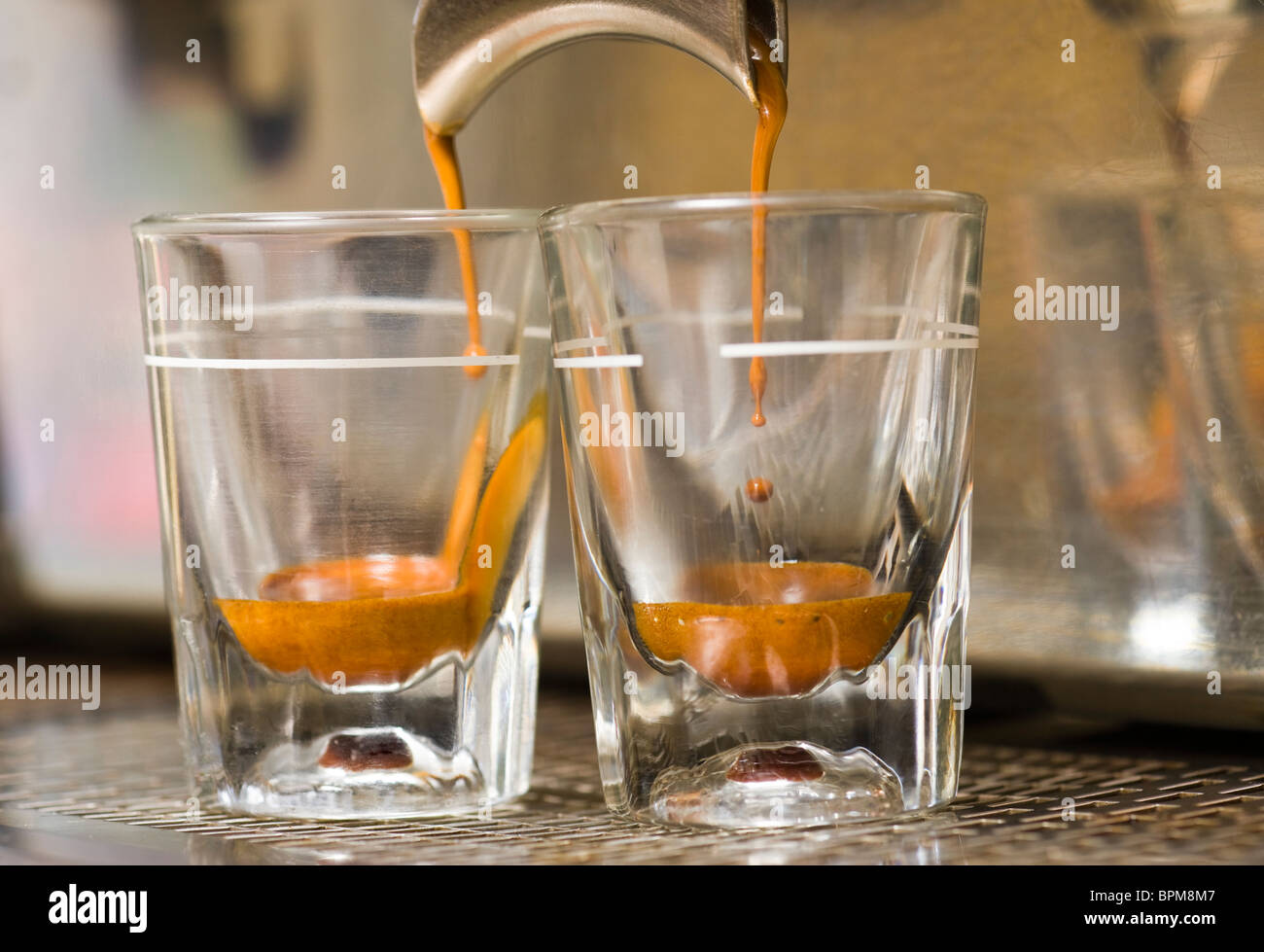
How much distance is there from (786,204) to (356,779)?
0.60 ft

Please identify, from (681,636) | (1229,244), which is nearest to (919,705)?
(681,636)

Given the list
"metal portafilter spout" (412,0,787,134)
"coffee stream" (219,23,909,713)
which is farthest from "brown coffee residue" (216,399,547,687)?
"metal portafilter spout" (412,0,787,134)

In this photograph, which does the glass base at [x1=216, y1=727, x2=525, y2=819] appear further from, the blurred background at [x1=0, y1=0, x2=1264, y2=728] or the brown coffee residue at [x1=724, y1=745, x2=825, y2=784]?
the blurred background at [x1=0, y1=0, x2=1264, y2=728]

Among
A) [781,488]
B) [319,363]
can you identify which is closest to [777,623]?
[781,488]

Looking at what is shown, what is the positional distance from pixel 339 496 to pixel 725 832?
0.13 meters

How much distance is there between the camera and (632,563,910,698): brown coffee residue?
375mm

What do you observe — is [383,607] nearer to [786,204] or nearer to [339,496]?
[339,496]

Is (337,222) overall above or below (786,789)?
above

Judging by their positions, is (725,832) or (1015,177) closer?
(725,832)

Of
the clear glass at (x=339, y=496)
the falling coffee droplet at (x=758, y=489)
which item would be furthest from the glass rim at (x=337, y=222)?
the falling coffee droplet at (x=758, y=489)

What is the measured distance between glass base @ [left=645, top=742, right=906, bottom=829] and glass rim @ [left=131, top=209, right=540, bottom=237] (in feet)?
0.50

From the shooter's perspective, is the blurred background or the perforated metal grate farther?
the blurred background

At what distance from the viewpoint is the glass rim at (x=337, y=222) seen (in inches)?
16.4

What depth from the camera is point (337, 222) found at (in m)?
0.42
